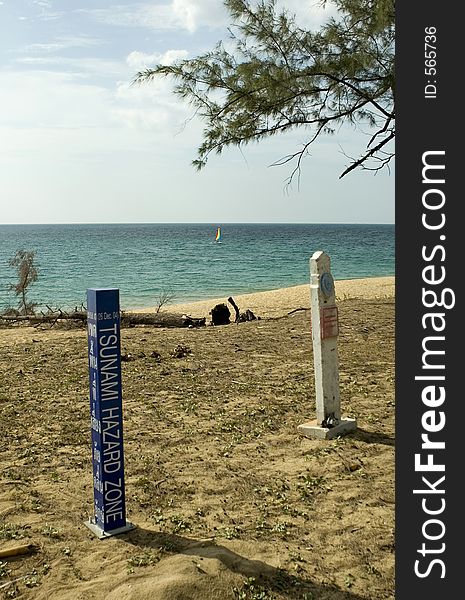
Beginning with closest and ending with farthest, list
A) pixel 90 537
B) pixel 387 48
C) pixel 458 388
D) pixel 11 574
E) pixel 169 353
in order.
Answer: pixel 458 388
pixel 11 574
pixel 90 537
pixel 387 48
pixel 169 353

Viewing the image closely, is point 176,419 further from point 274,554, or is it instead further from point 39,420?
point 274,554

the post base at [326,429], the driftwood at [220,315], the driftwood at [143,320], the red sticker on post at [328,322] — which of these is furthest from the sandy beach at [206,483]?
the driftwood at [220,315]

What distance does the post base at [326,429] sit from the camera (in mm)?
6375

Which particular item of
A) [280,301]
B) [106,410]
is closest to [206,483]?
[106,410]

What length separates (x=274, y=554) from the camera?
4.20 m

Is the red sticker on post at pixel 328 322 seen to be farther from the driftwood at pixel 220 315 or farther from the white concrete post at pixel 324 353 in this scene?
the driftwood at pixel 220 315

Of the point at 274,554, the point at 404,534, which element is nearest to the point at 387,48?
the point at 274,554

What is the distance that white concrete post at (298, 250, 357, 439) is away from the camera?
21.0ft

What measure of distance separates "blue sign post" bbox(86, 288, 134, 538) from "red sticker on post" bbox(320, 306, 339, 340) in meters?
2.49

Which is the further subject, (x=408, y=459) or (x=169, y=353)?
(x=169, y=353)

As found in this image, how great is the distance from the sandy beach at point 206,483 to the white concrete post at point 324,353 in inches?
6.9

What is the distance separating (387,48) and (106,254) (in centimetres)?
6275

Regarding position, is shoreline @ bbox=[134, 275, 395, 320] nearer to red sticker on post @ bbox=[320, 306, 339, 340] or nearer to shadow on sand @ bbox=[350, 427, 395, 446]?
red sticker on post @ bbox=[320, 306, 339, 340]

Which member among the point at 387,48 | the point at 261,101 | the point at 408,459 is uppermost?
the point at 387,48
